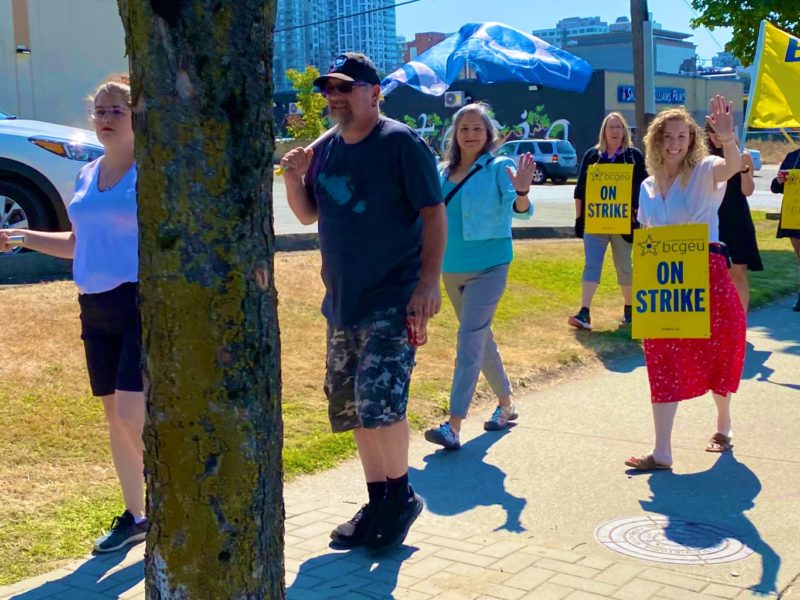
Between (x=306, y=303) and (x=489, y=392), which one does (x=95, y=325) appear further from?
(x=306, y=303)

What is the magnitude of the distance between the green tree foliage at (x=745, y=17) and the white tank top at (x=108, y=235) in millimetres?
14497

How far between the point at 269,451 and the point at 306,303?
652 centimetres

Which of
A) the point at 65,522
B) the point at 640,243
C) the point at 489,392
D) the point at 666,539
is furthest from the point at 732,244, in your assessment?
the point at 65,522

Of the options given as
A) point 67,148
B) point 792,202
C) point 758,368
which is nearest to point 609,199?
point 758,368

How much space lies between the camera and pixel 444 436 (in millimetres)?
6230

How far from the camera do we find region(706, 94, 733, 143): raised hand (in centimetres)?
→ 562

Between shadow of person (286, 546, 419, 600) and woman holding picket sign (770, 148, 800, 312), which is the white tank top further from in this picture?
woman holding picket sign (770, 148, 800, 312)

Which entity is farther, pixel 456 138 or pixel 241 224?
pixel 456 138

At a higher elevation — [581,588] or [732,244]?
[732,244]

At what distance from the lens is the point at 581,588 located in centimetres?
424

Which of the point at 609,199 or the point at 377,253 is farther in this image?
the point at 609,199

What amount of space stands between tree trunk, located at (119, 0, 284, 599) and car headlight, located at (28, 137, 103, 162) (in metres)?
7.46

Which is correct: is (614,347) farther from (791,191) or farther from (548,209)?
(548,209)

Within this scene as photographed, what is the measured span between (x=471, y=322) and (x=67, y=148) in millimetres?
5091
